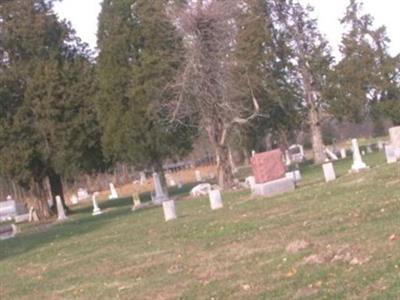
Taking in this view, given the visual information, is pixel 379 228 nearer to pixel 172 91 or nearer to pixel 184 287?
pixel 184 287

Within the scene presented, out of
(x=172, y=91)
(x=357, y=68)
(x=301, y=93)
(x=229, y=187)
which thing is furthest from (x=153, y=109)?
(x=357, y=68)

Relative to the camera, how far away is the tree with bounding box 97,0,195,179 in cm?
4128

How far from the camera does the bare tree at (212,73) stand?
1431 inches

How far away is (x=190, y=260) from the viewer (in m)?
13.6

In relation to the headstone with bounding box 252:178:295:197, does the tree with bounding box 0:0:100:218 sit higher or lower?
higher

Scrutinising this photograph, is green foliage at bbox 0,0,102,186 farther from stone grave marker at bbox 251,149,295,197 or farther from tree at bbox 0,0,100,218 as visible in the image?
stone grave marker at bbox 251,149,295,197

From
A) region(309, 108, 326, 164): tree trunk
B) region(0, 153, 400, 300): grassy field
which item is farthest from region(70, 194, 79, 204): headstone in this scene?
region(0, 153, 400, 300): grassy field

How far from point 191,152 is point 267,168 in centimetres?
2493

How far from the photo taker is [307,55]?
193 feet

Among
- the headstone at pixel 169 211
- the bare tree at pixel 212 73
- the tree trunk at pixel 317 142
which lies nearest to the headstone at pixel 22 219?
the bare tree at pixel 212 73

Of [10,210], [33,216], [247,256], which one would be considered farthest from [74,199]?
[247,256]

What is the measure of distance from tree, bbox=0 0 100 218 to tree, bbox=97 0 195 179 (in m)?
1.20

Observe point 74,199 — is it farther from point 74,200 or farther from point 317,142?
point 317,142

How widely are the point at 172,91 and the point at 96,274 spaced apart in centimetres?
2575
